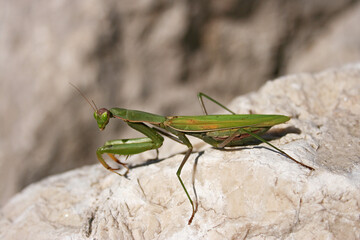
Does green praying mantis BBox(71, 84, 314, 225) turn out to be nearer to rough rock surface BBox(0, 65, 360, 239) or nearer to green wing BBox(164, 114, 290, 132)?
green wing BBox(164, 114, 290, 132)

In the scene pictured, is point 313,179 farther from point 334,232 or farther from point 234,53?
point 234,53

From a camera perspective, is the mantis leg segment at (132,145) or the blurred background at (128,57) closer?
the mantis leg segment at (132,145)

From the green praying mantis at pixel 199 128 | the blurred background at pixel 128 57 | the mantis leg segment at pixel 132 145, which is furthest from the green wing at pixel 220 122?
the blurred background at pixel 128 57

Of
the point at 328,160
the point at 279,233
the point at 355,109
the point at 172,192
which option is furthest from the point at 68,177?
the point at 355,109

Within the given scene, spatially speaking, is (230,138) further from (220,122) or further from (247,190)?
(247,190)

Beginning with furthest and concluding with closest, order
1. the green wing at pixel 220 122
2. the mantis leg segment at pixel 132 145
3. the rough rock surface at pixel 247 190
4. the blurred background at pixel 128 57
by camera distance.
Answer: the blurred background at pixel 128 57
the mantis leg segment at pixel 132 145
the green wing at pixel 220 122
the rough rock surface at pixel 247 190

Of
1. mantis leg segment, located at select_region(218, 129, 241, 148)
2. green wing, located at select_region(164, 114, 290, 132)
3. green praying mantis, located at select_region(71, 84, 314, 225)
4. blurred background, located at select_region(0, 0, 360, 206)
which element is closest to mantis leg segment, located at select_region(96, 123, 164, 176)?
green praying mantis, located at select_region(71, 84, 314, 225)

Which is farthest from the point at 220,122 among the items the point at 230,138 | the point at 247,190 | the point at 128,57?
the point at 128,57

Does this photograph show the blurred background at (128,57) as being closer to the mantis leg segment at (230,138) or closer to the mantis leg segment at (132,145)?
the mantis leg segment at (132,145)
